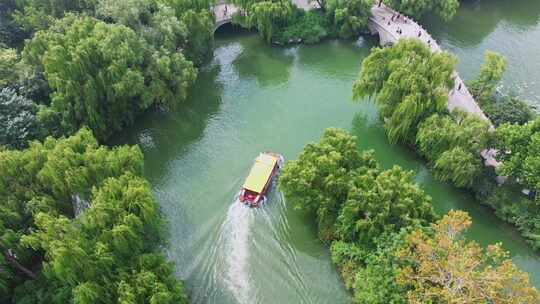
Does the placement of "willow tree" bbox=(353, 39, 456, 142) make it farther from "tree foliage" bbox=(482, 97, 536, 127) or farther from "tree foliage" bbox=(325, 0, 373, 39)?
"tree foliage" bbox=(325, 0, 373, 39)

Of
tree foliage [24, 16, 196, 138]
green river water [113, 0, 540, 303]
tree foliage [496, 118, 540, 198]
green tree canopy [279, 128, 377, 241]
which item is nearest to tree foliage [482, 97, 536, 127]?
tree foliage [496, 118, 540, 198]

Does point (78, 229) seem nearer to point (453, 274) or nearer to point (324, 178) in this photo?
point (324, 178)

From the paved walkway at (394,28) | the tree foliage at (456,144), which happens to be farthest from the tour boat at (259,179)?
the paved walkway at (394,28)

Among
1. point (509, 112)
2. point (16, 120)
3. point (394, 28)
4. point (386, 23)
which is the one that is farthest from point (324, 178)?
point (386, 23)

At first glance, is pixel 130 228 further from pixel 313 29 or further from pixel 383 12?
pixel 383 12

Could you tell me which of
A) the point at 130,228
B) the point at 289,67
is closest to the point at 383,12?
the point at 289,67

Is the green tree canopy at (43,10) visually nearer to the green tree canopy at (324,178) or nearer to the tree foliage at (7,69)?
the tree foliage at (7,69)
